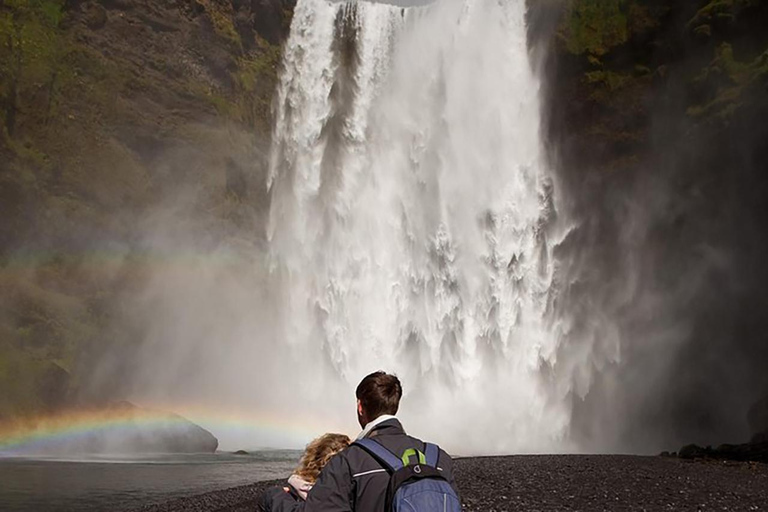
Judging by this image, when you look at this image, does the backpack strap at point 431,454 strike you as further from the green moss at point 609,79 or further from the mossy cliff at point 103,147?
the mossy cliff at point 103,147

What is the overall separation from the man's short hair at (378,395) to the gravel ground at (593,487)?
28.3 ft

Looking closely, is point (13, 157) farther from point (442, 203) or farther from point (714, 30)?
point (714, 30)

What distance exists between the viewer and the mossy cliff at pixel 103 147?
36125 millimetres

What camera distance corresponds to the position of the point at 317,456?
158 inches

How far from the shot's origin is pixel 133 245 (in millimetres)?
39438

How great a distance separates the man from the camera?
3.41 metres

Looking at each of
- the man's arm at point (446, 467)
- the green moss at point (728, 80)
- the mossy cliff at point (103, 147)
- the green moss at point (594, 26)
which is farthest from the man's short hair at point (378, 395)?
the green moss at point (594, 26)

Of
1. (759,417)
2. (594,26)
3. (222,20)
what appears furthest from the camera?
(222,20)

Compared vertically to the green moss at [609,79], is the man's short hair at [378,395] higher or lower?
lower

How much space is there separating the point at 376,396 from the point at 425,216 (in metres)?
33.1

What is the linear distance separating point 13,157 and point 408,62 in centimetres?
2099

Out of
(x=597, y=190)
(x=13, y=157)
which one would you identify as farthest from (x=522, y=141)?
(x=13, y=157)

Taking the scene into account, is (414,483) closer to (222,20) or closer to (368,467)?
(368,467)

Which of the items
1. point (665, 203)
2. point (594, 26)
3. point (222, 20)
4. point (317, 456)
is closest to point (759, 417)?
point (665, 203)
